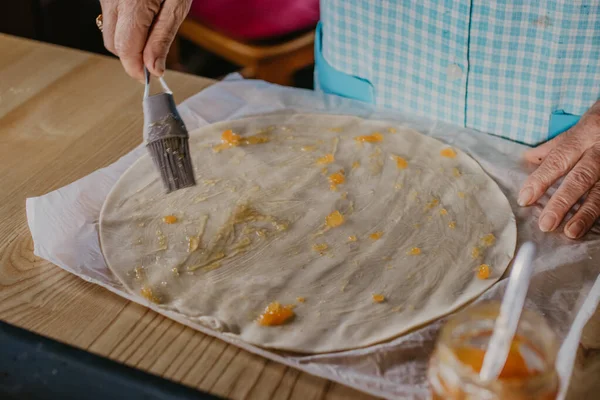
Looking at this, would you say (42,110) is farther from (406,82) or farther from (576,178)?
(576,178)

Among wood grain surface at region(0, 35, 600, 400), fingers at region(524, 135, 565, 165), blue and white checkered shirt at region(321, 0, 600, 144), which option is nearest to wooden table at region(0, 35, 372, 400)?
wood grain surface at region(0, 35, 600, 400)

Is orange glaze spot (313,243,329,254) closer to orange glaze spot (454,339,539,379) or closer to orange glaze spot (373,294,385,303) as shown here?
orange glaze spot (373,294,385,303)

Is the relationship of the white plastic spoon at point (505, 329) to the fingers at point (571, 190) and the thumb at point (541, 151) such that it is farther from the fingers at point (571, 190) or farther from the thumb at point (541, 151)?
the thumb at point (541, 151)

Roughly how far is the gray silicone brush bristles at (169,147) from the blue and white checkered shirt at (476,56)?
20.8 inches

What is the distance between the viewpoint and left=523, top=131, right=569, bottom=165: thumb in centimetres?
121

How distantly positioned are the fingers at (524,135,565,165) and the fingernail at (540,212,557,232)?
0.62 feet

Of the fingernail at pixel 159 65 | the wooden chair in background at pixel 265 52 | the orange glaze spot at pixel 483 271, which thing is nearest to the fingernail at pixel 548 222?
the orange glaze spot at pixel 483 271

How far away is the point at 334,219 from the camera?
1120mm

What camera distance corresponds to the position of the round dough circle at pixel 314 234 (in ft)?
3.13

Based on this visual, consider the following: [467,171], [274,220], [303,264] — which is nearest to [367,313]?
[303,264]

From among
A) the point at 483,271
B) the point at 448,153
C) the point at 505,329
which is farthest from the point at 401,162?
the point at 505,329

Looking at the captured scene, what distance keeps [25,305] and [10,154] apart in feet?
1.47

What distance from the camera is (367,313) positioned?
0.95 m

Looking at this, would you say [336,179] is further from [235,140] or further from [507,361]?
[507,361]
